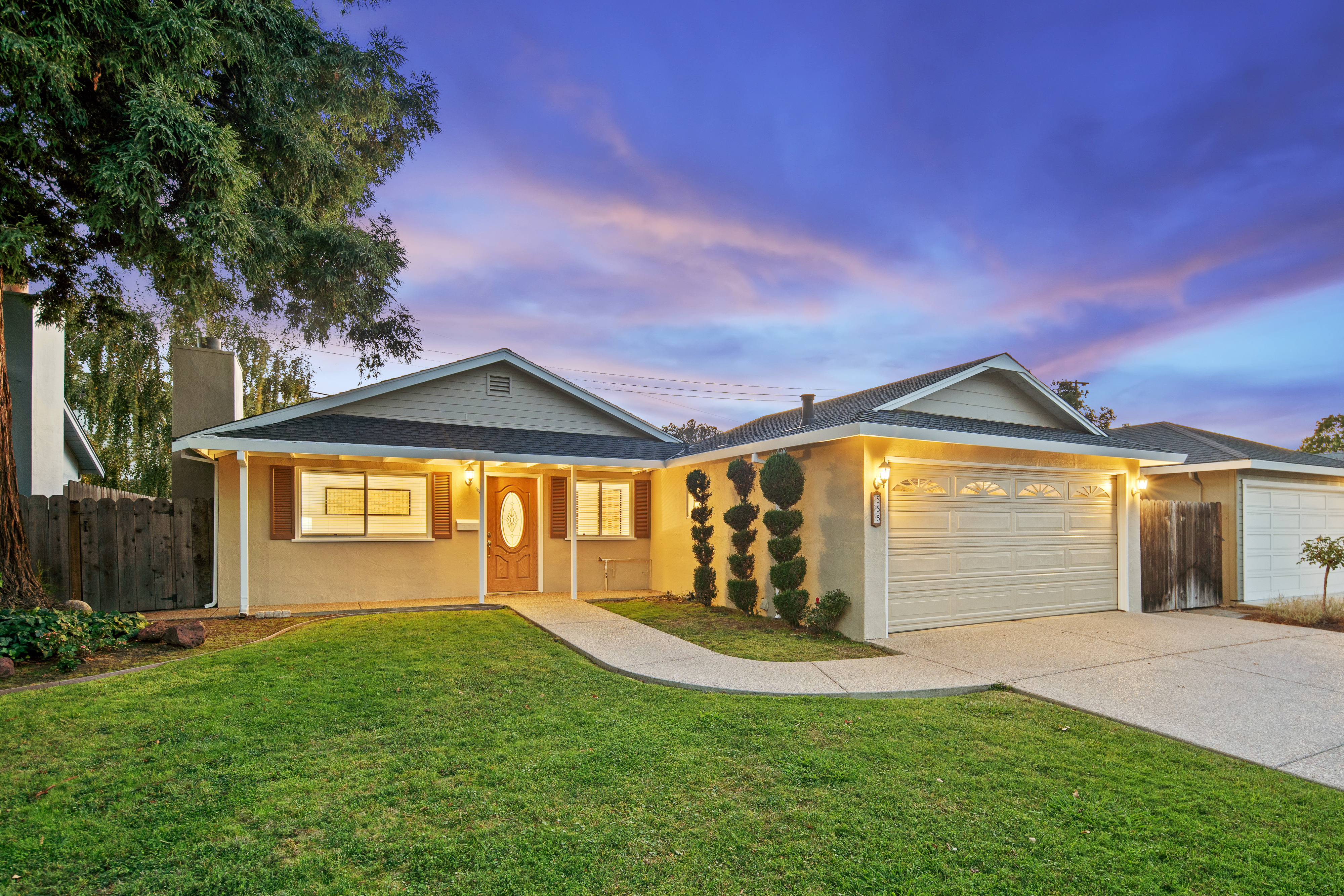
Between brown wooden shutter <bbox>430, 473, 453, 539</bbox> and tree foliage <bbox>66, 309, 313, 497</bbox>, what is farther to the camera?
tree foliage <bbox>66, 309, 313, 497</bbox>

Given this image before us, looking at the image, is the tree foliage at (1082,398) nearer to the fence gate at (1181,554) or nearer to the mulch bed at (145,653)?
the fence gate at (1181,554)

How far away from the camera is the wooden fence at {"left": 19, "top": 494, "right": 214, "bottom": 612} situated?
8672 millimetres

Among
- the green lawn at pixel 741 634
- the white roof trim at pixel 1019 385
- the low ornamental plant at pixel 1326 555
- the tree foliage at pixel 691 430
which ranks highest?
the tree foliage at pixel 691 430

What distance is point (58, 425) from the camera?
12.2m

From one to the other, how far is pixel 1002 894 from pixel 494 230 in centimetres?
1300

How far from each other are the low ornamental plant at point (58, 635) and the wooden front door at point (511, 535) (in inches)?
211

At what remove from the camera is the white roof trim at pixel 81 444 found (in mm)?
14148

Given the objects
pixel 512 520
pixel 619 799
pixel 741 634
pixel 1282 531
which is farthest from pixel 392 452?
pixel 1282 531

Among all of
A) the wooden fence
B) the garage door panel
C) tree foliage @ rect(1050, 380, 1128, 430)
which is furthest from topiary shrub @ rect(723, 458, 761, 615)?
tree foliage @ rect(1050, 380, 1128, 430)

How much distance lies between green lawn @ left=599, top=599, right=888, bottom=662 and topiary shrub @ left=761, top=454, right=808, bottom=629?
1.23 ft

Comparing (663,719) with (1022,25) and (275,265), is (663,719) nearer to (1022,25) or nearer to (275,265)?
(275,265)

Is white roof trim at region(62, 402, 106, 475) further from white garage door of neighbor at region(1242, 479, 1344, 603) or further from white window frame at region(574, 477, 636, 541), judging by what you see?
white garage door of neighbor at region(1242, 479, 1344, 603)

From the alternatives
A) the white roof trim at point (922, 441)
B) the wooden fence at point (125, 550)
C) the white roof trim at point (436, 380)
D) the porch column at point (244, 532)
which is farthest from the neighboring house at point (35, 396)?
the white roof trim at point (922, 441)

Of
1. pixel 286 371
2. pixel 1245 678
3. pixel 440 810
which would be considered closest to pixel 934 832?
pixel 440 810
